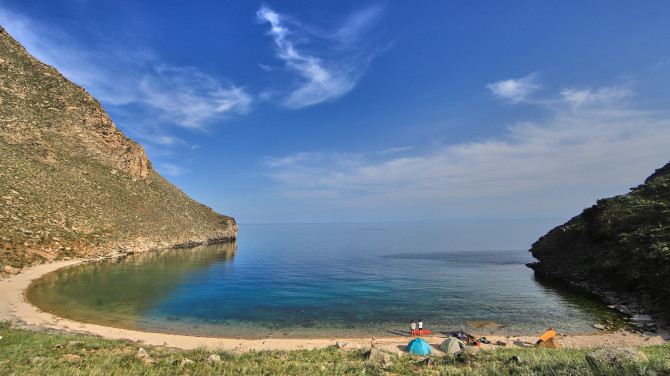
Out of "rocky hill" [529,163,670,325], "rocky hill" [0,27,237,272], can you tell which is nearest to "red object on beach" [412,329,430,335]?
"rocky hill" [529,163,670,325]

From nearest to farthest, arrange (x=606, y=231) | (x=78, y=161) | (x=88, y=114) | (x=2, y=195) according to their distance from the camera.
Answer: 1. (x=606, y=231)
2. (x=2, y=195)
3. (x=78, y=161)
4. (x=88, y=114)

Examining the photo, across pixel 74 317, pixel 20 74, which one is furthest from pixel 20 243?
pixel 20 74

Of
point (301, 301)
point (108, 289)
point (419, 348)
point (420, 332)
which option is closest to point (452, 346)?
point (419, 348)

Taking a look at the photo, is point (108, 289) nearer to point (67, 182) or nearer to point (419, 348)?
point (419, 348)

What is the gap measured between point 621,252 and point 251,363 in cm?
5310

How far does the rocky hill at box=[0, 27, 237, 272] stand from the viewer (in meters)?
52.6

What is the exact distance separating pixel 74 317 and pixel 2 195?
45.9 m

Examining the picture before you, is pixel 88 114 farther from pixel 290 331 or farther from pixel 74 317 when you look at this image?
pixel 290 331

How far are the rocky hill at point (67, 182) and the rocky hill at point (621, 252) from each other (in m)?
84.1

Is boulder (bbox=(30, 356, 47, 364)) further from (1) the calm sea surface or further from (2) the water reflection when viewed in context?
(2) the water reflection

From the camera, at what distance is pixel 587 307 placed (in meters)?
33.3

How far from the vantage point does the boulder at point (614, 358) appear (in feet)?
32.1

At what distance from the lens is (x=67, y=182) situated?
69.1m

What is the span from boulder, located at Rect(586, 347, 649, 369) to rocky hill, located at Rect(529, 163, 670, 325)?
2758 cm
